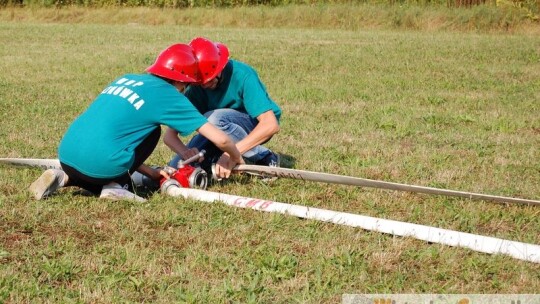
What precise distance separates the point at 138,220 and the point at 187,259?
787 mm

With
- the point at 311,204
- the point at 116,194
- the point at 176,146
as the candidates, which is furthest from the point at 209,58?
the point at 311,204

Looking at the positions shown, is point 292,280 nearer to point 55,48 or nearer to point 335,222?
point 335,222

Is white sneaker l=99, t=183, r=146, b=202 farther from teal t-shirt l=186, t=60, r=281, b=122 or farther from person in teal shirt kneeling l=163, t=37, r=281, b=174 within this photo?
teal t-shirt l=186, t=60, r=281, b=122

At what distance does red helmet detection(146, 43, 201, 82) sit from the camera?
517cm

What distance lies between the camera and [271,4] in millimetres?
29250

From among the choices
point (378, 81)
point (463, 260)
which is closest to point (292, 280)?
point (463, 260)

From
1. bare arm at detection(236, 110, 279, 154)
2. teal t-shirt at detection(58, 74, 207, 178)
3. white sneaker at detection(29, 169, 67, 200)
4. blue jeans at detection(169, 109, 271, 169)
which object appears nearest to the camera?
teal t-shirt at detection(58, 74, 207, 178)

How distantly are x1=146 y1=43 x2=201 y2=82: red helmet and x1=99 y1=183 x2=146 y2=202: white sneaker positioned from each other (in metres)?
0.83

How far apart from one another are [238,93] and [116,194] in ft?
4.31

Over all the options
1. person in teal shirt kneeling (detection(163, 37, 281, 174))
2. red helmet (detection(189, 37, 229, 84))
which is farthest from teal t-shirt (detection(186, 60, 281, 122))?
red helmet (detection(189, 37, 229, 84))

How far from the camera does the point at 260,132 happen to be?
19.0 feet

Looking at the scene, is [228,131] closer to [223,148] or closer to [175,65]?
[223,148]

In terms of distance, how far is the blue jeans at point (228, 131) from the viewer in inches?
234

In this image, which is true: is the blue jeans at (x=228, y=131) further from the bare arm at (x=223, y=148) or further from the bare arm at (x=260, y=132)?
the bare arm at (x=223, y=148)
